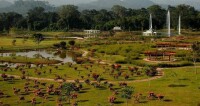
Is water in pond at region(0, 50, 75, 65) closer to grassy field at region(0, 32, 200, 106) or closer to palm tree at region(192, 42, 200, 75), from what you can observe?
grassy field at region(0, 32, 200, 106)

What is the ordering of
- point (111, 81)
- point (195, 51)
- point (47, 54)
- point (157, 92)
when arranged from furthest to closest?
point (47, 54) < point (195, 51) < point (111, 81) < point (157, 92)

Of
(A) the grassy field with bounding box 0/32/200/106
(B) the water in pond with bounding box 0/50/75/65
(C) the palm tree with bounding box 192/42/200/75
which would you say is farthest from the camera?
(B) the water in pond with bounding box 0/50/75/65

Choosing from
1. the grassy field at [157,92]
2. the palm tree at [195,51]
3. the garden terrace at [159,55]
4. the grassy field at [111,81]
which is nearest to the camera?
the grassy field at [157,92]

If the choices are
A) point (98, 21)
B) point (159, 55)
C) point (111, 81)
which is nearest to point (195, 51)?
point (159, 55)

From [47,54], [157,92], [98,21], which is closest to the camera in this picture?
[157,92]

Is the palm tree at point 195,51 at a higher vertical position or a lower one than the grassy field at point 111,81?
higher

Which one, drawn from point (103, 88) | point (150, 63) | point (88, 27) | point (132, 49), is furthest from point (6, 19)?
point (103, 88)

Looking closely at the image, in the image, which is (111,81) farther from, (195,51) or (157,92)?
(195,51)

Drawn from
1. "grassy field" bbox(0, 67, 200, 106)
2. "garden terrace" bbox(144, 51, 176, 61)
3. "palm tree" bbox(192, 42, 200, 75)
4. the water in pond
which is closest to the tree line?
the water in pond

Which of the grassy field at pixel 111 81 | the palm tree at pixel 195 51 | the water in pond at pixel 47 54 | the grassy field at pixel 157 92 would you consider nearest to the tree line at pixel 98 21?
the water in pond at pixel 47 54

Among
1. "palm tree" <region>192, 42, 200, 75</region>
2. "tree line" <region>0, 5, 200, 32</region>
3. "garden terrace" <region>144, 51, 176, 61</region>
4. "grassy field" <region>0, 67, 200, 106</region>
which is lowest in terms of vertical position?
"grassy field" <region>0, 67, 200, 106</region>

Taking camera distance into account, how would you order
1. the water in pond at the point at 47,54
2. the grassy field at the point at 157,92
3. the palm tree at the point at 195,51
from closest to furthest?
the grassy field at the point at 157,92, the palm tree at the point at 195,51, the water in pond at the point at 47,54

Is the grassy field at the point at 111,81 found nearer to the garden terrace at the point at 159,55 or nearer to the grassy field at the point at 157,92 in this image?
the grassy field at the point at 157,92
